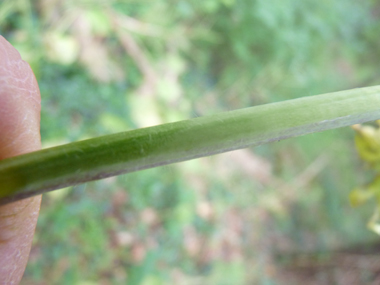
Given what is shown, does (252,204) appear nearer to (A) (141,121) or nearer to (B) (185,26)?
(A) (141,121)

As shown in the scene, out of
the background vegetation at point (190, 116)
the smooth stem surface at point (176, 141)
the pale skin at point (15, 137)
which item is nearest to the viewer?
the smooth stem surface at point (176, 141)

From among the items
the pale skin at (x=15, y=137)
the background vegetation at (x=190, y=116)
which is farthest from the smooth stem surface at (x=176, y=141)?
the background vegetation at (x=190, y=116)

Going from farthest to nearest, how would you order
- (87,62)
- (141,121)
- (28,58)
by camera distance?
(141,121), (87,62), (28,58)

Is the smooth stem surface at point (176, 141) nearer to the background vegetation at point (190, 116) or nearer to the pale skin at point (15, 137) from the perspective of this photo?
the pale skin at point (15, 137)

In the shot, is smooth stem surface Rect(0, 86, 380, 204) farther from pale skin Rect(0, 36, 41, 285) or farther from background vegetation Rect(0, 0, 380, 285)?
background vegetation Rect(0, 0, 380, 285)

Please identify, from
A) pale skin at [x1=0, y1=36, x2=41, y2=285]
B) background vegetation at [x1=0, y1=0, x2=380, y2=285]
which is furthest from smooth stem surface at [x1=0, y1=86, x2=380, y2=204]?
background vegetation at [x1=0, y1=0, x2=380, y2=285]

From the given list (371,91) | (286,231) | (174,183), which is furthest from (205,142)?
(286,231)
